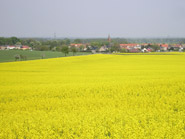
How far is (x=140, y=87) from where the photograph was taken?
13641 mm

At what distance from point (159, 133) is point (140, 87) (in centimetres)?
689

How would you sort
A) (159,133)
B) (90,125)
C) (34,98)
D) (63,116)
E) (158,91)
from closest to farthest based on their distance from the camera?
(159,133), (90,125), (63,116), (34,98), (158,91)

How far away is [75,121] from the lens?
25.7ft

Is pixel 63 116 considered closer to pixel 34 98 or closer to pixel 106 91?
pixel 34 98

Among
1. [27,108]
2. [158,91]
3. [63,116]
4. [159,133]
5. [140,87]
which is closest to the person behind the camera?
[159,133]

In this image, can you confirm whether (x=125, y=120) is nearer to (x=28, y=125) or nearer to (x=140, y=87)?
(x=28, y=125)

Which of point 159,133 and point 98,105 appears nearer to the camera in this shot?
point 159,133

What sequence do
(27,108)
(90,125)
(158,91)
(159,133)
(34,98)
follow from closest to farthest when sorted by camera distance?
(159,133)
(90,125)
(27,108)
(34,98)
(158,91)

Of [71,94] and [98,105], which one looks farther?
[71,94]

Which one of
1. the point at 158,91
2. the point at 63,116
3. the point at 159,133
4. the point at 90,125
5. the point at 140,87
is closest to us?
the point at 159,133

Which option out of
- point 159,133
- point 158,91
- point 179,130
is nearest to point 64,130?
point 159,133

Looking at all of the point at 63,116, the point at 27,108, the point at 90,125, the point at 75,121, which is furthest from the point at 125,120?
the point at 27,108

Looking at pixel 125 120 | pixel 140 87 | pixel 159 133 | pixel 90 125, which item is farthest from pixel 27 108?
pixel 140 87

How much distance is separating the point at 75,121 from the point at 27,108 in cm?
323
